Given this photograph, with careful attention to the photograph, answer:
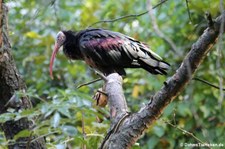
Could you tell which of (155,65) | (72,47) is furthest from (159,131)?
(72,47)

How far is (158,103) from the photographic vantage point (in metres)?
2.51

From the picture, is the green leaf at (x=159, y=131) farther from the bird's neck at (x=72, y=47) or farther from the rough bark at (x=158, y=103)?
the rough bark at (x=158, y=103)

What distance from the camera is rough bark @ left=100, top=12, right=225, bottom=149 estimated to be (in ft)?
7.52

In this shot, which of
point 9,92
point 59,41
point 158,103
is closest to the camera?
point 158,103

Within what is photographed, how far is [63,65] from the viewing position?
610 cm

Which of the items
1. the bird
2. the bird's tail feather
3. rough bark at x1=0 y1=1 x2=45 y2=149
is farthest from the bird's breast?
rough bark at x1=0 y1=1 x2=45 y2=149

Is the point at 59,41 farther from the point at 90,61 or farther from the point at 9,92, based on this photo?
the point at 9,92

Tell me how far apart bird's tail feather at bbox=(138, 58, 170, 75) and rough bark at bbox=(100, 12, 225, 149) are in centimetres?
198

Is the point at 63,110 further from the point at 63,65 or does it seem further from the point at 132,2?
the point at 132,2

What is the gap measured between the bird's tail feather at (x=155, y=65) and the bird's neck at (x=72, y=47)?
2.43ft

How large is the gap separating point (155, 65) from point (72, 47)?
1.05 meters

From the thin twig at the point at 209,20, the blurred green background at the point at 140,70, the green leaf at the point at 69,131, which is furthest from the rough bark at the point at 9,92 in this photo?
the thin twig at the point at 209,20

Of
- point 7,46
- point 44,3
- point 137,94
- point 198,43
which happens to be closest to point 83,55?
point 137,94

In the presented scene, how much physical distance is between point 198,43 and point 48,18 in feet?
15.7
